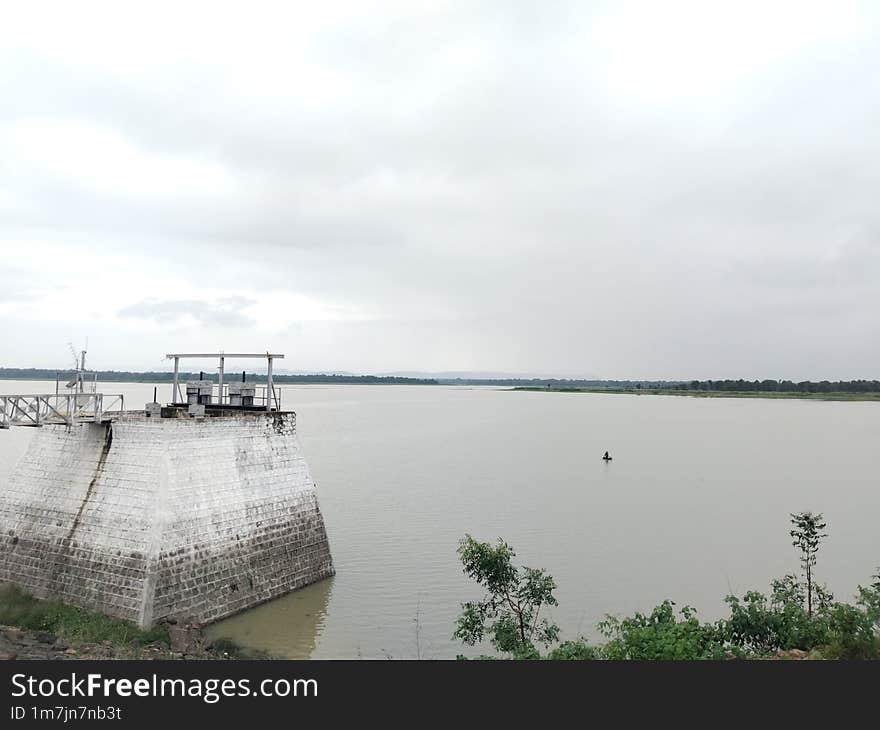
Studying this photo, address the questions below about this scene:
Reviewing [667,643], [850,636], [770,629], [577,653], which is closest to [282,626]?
[577,653]

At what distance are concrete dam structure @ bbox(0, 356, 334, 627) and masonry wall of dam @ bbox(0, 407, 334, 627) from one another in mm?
31

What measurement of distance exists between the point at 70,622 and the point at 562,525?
22.1 metres

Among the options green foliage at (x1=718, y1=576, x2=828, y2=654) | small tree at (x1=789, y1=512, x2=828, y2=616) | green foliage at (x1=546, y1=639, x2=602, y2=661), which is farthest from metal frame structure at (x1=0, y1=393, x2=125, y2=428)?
small tree at (x1=789, y1=512, x2=828, y2=616)

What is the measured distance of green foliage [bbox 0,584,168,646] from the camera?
14.3 meters

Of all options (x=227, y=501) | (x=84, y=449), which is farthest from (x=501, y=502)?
(x=84, y=449)

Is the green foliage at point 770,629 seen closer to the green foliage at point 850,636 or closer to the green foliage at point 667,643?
the green foliage at point 850,636

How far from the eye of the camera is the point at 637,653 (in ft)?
37.6

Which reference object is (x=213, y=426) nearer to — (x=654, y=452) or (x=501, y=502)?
(x=501, y=502)

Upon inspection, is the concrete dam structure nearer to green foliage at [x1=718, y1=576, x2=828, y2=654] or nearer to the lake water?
the lake water

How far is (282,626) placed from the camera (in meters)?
17.2

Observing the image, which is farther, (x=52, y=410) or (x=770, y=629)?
(x=52, y=410)

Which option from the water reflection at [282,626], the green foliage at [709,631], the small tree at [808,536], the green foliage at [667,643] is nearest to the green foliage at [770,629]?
the green foliage at [709,631]

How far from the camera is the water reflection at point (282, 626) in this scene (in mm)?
16016

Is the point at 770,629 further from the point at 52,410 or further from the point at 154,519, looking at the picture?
the point at 52,410
